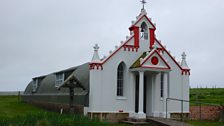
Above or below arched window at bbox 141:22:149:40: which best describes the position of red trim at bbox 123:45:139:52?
below

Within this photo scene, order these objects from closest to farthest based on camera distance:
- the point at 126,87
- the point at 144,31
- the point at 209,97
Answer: the point at 126,87 < the point at 144,31 < the point at 209,97

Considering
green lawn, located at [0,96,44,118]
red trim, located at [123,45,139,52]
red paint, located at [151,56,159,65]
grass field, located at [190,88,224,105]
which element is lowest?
green lawn, located at [0,96,44,118]

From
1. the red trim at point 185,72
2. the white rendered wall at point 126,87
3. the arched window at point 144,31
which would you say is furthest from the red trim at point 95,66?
the red trim at point 185,72

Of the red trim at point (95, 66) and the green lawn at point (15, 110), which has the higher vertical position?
the red trim at point (95, 66)

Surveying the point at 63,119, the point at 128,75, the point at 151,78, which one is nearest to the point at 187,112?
the point at 151,78

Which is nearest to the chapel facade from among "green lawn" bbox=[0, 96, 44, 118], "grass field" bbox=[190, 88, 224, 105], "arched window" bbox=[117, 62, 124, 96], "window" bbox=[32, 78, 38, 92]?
"arched window" bbox=[117, 62, 124, 96]

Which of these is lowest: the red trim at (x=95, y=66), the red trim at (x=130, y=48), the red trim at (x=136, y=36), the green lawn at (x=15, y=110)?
the green lawn at (x=15, y=110)

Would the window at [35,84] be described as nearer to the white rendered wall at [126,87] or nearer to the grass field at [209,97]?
the grass field at [209,97]

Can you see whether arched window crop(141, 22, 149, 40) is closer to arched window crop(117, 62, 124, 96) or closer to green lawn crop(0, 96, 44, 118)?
arched window crop(117, 62, 124, 96)

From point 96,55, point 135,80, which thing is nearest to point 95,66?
point 96,55

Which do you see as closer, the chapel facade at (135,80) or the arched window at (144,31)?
the chapel facade at (135,80)

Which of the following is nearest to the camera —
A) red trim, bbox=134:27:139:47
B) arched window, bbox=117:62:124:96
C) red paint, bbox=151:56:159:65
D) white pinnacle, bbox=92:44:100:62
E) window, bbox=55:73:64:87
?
white pinnacle, bbox=92:44:100:62

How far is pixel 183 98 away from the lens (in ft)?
79.4

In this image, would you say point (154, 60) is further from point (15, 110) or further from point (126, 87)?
point (15, 110)
